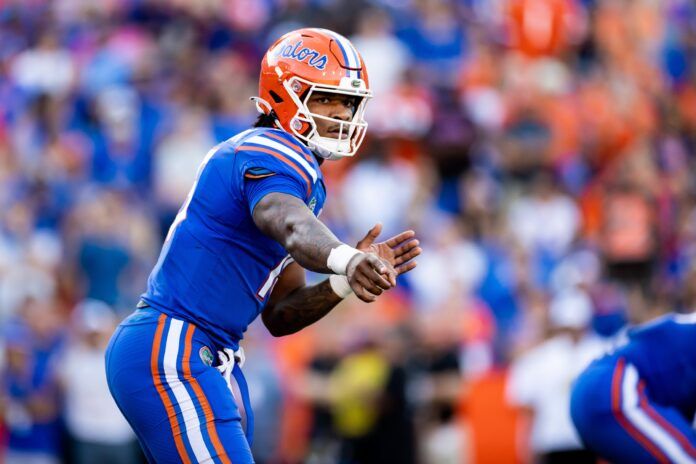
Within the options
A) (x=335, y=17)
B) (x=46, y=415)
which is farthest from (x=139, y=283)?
(x=335, y=17)

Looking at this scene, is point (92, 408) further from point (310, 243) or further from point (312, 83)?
point (310, 243)

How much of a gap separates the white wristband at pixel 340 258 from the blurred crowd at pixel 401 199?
10.8 ft

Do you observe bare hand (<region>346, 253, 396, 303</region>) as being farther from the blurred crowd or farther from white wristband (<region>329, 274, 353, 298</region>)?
the blurred crowd

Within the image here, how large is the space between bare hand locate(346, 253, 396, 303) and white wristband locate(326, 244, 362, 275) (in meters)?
0.02

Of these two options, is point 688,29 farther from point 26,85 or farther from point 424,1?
point 26,85

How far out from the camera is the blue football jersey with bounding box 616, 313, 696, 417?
227 inches

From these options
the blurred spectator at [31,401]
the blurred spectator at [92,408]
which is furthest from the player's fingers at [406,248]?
the blurred spectator at [31,401]

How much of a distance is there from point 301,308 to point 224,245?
26.7 inches

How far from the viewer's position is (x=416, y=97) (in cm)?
1202

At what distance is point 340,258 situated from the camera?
161 inches

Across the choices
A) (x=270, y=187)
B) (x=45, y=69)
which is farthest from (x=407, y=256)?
(x=45, y=69)

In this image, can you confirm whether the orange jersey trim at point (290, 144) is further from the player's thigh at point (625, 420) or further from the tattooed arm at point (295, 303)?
the player's thigh at point (625, 420)

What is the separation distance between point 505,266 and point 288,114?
6.21 metres

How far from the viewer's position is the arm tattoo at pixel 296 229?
4168mm
